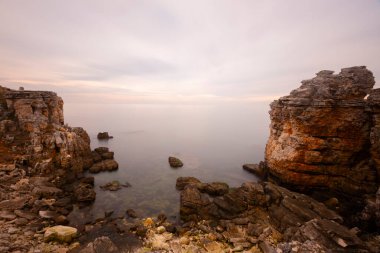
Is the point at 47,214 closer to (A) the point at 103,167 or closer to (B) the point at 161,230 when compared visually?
(B) the point at 161,230

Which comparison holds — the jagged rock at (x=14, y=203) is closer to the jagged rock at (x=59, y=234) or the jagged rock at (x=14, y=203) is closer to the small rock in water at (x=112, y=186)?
the jagged rock at (x=59, y=234)

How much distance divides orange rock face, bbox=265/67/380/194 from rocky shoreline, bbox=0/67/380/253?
5.1 inches

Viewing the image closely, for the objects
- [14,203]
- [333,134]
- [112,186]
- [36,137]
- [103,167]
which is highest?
[333,134]

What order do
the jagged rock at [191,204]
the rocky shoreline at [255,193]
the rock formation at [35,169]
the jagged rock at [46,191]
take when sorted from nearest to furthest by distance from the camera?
1. the rocky shoreline at [255,193]
2. the rock formation at [35,169]
3. the jagged rock at [191,204]
4. the jagged rock at [46,191]

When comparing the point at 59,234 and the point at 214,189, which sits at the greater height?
the point at 59,234

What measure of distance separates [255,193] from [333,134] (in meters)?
14.6

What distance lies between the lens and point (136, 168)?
4816cm

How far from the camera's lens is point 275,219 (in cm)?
2177

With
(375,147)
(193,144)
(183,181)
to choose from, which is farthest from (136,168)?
(375,147)

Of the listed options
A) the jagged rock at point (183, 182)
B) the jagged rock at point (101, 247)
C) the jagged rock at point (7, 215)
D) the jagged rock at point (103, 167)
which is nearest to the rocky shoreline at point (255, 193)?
the jagged rock at point (101, 247)

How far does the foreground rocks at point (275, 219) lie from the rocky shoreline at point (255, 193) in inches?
4.2

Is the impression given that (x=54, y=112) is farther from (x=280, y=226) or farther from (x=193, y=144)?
(x=193, y=144)

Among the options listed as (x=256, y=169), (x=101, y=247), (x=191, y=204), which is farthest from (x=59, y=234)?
(x=256, y=169)

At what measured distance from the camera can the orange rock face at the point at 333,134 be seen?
24922 millimetres
